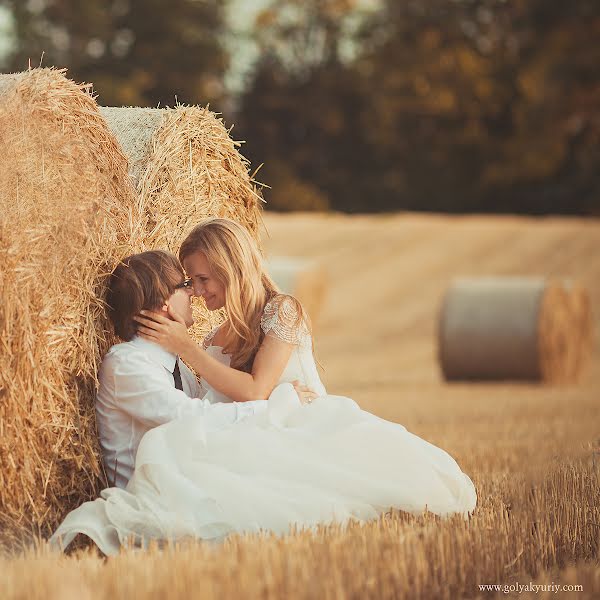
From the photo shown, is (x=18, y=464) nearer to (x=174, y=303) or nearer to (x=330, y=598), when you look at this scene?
(x=174, y=303)

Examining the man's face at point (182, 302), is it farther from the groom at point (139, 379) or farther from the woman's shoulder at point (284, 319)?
the woman's shoulder at point (284, 319)

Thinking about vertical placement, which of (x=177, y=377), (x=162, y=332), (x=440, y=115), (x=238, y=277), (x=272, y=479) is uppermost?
(x=440, y=115)

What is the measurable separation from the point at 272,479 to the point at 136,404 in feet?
2.10

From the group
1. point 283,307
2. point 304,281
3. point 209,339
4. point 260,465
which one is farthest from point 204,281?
point 304,281

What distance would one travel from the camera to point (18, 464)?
404 cm

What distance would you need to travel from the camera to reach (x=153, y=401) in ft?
14.1

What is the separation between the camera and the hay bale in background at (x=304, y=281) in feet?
44.5

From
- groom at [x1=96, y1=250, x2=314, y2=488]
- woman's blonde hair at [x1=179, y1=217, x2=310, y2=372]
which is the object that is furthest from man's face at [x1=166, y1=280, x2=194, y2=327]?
woman's blonde hair at [x1=179, y1=217, x2=310, y2=372]

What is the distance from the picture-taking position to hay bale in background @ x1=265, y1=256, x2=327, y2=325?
13.6 m

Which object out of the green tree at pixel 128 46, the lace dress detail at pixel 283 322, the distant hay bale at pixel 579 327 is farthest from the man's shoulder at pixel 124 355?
the green tree at pixel 128 46

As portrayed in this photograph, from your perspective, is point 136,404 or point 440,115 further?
point 440,115

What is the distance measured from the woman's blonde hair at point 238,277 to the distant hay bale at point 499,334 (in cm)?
653

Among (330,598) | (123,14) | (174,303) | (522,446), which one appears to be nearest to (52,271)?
(174,303)

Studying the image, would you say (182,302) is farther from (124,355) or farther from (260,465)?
(260,465)
